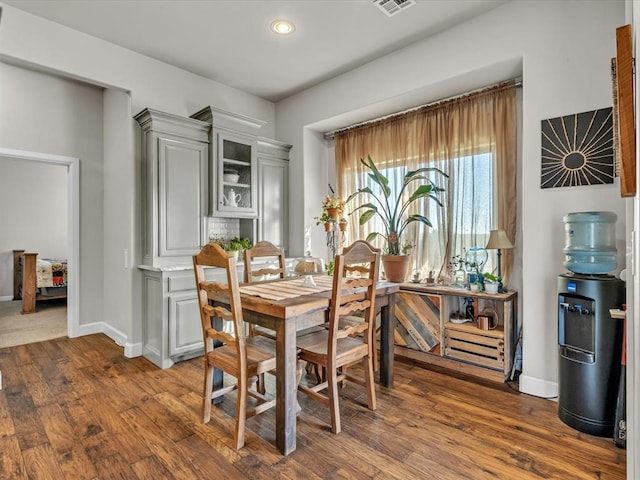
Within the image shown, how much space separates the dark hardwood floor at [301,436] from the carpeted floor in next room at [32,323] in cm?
129

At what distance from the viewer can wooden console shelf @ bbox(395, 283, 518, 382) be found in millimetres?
2807

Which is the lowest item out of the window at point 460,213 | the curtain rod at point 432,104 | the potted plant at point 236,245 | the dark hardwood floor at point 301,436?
the dark hardwood floor at point 301,436

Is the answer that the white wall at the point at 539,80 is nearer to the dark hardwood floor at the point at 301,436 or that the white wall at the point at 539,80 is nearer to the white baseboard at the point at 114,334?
the dark hardwood floor at the point at 301,436

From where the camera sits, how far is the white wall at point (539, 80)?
7.67 ft

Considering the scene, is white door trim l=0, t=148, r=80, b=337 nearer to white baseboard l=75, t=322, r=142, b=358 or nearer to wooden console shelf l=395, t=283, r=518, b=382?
white baseboard l=75, t=322, r=142, b=358

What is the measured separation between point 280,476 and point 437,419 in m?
1.09

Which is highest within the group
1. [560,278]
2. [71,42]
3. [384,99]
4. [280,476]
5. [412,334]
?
[71,42]

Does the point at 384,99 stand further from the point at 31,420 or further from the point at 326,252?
the point at 31,420

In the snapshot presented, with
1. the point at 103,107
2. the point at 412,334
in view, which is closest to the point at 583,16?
the point at 412,334

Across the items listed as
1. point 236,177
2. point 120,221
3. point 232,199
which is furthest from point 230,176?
point 120,221

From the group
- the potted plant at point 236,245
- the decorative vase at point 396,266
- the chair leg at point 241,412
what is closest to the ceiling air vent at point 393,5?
the decorative vase at point 396,266

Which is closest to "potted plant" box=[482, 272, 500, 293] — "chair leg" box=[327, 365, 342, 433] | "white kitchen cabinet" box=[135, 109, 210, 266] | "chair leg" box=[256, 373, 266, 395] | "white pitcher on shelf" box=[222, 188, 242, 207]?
"chair leg" box=[327, 365, 342, 433]

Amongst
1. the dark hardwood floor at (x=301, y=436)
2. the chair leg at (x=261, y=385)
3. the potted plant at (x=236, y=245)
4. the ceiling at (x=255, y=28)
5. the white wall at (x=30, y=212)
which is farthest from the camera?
the white wall at (x=30, y=212)

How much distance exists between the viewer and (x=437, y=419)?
2266 millimetres
